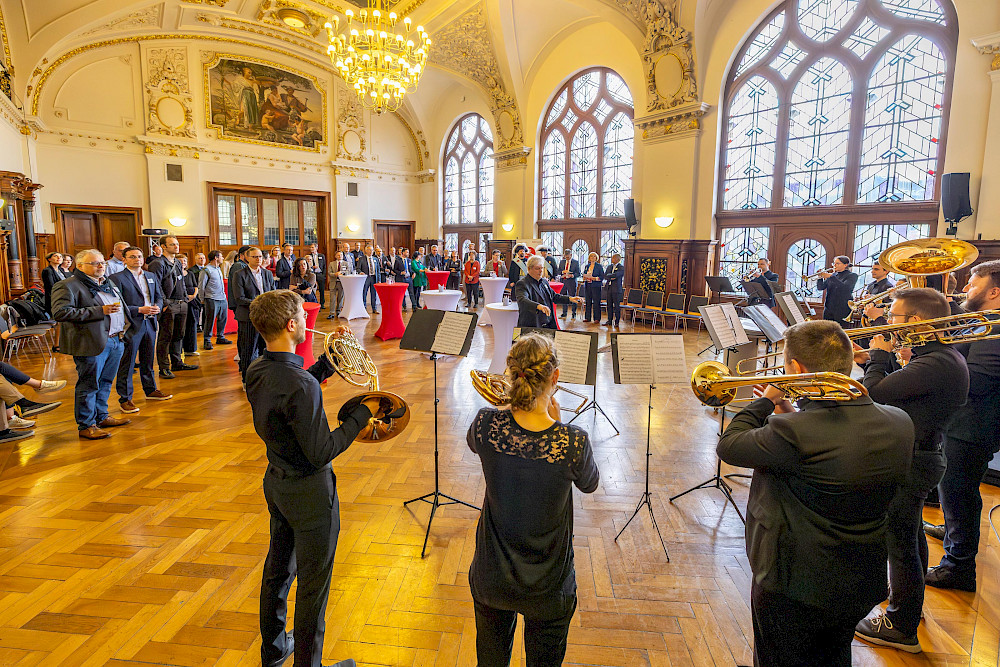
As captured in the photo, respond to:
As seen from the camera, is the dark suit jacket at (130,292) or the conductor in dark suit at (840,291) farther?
the conductor in dark suit at (840,291)

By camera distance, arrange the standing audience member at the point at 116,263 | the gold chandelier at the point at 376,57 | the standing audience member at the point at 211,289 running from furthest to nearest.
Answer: the gold chandelier at the point at 376,57, the standing audience member at the point at 211,289, the standing audience member at the point at 116,263

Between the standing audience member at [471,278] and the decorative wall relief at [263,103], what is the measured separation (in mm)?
6857

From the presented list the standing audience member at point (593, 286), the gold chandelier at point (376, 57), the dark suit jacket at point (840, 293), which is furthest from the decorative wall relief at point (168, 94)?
the dark suit jacket at point (840, 293)

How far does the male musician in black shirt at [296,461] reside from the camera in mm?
1655

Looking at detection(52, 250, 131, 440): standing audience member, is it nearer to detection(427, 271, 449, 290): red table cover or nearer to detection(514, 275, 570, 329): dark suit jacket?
detection(514, 275, 570, 329): dark suit jacket

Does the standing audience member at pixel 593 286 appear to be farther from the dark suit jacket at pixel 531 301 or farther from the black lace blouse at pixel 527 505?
the black lace blouse at pixel 527 505

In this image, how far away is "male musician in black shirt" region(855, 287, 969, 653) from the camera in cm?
195

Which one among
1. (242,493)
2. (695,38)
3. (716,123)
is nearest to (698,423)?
(242,493)

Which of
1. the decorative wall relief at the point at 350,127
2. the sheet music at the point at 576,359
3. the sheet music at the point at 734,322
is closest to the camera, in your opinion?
the sheet music at the point at 576,359

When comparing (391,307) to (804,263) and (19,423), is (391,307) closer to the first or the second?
(19,423)

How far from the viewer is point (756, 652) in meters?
1.60

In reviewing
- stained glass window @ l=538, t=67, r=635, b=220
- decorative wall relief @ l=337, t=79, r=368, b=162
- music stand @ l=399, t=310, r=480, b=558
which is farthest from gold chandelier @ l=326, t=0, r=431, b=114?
decorative wall relief @ l=337, t=79, r=368, b=162

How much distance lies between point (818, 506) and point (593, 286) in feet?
29.8

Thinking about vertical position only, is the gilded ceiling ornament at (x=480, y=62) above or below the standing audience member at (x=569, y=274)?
above
